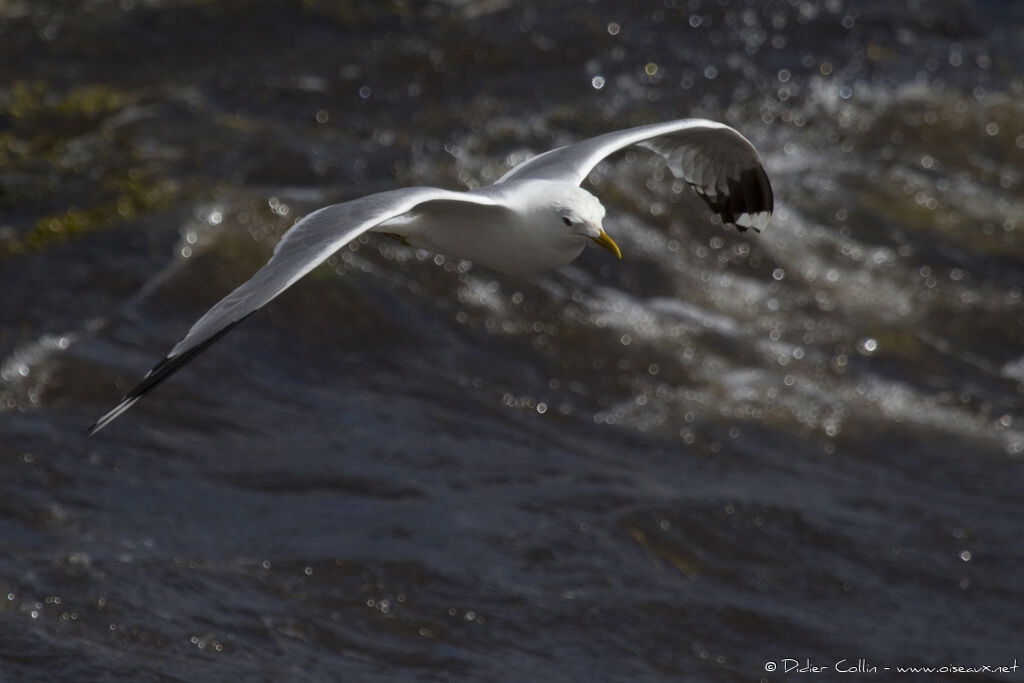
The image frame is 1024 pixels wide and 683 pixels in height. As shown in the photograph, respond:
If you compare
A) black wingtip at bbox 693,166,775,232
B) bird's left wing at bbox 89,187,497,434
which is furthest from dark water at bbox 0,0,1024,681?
bird's left wing at bbox 89,187,497,434

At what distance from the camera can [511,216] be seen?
4781 millimetres

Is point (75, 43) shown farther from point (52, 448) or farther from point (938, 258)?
point (938, 258)

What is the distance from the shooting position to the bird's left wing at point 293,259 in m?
3.78

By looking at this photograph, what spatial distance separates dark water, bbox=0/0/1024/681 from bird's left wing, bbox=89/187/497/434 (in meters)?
Answer: 1.76

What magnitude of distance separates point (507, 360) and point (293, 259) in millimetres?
3652

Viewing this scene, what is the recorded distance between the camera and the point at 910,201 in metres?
9.71

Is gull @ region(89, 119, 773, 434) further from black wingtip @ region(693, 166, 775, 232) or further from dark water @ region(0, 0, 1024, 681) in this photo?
dark water @ region(0, 0, 1024, 681)

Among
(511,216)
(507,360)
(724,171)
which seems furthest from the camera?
(507,360)

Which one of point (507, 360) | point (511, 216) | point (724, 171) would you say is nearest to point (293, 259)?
point (511, 216)

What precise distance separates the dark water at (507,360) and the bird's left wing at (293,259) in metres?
1.76

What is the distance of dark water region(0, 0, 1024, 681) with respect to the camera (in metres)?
5.81

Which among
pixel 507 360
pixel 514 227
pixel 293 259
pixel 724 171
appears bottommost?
pixel 293 259

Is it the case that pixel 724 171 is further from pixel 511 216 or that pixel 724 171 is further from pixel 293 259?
pixel 293 259

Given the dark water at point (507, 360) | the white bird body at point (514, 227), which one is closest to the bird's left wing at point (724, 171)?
the white bird body at point (514, 227)
